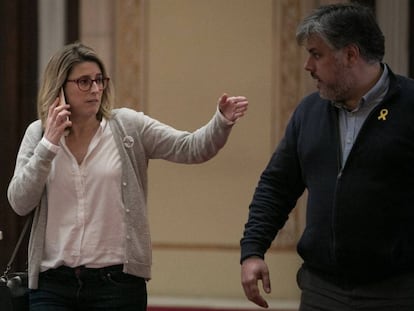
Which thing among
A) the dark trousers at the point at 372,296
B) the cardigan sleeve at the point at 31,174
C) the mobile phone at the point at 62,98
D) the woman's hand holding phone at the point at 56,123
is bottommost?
the dark trousers at the point at 372,296

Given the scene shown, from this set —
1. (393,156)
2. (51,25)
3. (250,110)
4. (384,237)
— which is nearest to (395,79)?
(393,156)

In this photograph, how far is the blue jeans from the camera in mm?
3691

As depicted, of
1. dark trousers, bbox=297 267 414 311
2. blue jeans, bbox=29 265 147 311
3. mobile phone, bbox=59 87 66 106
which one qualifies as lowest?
blue jeans, bbox=29 265 147 311

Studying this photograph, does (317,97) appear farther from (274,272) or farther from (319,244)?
(274,272)

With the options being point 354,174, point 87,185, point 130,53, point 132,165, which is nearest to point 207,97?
point 130,53

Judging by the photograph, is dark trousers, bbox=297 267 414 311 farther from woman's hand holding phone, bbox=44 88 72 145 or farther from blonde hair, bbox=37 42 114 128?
blonde hair, bbox=37 42 114 128

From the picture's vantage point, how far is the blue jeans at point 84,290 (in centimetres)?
369

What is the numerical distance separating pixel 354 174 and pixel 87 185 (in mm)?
1058

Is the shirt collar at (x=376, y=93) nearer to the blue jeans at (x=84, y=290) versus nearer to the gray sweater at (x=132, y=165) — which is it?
the gray sweater at (x=132, y=165)

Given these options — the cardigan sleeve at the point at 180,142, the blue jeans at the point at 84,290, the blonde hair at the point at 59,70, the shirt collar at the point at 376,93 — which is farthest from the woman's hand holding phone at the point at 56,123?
the shirt collar at the point at 376,93

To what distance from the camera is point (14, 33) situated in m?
6.71

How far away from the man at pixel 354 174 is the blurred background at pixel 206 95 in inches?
118

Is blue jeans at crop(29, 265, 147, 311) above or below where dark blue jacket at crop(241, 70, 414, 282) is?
below

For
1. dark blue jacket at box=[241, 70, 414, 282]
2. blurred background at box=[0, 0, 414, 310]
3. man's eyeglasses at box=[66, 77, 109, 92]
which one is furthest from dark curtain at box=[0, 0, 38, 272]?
dark blue jacket at box=[241, 70, 414, 282]
